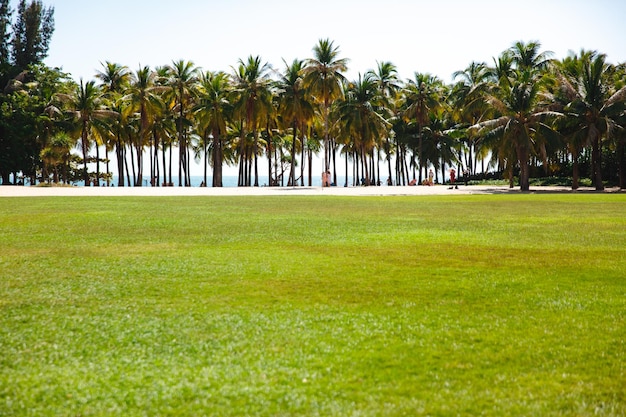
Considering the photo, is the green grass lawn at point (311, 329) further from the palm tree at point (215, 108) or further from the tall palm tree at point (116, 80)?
the tall palm tree at point (116, 80)

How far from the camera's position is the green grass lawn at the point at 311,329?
3.79m

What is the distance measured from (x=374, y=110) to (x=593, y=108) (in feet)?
82.9

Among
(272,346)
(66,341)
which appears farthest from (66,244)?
(272,346)

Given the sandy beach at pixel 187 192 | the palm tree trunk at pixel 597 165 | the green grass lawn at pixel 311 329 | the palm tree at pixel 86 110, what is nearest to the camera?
the green grass lawn at pixel 311 329

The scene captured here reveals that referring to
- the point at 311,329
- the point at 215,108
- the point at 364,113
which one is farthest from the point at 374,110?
the point at 311,329

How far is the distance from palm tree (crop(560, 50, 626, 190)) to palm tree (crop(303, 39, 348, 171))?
21.1 m

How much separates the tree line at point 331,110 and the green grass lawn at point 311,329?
3683cm

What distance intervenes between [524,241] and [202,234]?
7.12m

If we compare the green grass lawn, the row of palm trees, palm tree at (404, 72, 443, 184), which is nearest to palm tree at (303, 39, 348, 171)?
the row of palm trees

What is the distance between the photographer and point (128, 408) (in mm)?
3623

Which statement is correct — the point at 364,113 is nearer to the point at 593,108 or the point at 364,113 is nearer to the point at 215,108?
the point at 215,108

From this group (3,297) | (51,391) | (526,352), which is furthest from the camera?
(3,297)

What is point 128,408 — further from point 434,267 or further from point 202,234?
point 202,234

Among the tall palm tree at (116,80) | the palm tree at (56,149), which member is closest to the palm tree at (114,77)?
the tall palm tree at (116,80)
